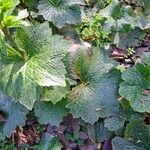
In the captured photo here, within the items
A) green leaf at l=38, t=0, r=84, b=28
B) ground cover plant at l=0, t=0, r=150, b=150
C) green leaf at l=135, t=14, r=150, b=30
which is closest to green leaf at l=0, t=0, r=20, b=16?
ground cover plant at l=0, t=0, r=150, b=150

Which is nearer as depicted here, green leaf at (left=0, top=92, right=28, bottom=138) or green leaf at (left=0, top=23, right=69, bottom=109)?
green leaf at (left=0, top=23, right=69, bottom=109)

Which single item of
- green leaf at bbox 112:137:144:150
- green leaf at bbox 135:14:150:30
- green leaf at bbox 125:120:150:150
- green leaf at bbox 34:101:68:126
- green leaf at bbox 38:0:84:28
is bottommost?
green leaf at bbox 112:137:144:150

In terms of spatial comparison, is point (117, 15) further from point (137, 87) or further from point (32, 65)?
point (32, 65)

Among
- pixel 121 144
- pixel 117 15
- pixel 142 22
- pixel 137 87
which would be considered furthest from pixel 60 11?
pixel 121 144

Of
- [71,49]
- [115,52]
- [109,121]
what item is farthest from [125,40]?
[109,121]

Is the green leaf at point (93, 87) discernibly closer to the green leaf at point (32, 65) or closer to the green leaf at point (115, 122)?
the green leaf at point (115, 122)

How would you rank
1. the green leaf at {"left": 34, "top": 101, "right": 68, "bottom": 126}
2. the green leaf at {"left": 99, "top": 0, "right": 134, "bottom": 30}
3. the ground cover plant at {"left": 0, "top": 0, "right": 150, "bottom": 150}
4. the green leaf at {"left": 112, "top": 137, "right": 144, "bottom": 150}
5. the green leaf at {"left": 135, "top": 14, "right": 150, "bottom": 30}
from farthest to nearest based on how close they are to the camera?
the green leaf at {"left": 135, "top": 14, "right": 150, "bottom": 30}
the green leaf at {"left": 99, "top": 0, "right": 134, "bottom": 30}
the green leaf at {"left": 34, "top": 101, "right": 68, "bottom": 126}
the green leaf at {"left": 112, "top": 137, "right": 144, "bottom": 150}
the ground cover plant at {"left": 0, "top": 0, "right": 150, "bottom": 150}

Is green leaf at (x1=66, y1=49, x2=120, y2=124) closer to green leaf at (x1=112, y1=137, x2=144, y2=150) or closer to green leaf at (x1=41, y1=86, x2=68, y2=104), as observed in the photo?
green leaf at (x1=41, y1=86, x2=68, y2=104)

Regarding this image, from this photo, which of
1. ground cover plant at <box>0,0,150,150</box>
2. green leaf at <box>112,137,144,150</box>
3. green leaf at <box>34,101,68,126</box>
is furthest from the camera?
green leaf at <box>34,101,68,126</box>
